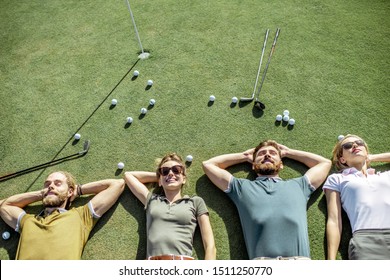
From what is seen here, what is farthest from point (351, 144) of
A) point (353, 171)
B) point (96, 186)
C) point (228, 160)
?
point (96, 186)

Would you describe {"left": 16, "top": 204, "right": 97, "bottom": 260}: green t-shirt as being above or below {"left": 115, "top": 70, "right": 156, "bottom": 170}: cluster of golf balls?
below

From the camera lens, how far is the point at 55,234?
4277mm

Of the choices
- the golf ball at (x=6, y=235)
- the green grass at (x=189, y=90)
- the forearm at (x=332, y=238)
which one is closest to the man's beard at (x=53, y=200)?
the green grass at (x=189, y=90)

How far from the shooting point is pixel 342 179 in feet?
15.1

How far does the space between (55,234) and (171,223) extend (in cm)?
164

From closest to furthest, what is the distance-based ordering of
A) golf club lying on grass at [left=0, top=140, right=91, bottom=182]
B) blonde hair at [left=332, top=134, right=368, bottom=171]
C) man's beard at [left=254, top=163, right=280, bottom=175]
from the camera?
man's beard at [left=254, top=163, right=280, bottom=175] < blonde hair at [left=332, top=134, right=368, bottom=171] < golf club lying on grass at [left=0, top=140, right=91, bottom=182]

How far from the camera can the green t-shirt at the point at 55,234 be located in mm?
4141

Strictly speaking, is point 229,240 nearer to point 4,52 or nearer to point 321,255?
point 321,255

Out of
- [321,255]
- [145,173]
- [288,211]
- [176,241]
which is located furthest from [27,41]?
[321,255]

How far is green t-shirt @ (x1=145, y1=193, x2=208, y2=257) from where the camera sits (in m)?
4.13

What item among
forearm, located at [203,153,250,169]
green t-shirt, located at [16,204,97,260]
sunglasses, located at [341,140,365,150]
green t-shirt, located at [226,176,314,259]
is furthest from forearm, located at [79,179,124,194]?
sunglasses, located at [341,140,365,150]

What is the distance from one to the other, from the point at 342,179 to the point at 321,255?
1170mm

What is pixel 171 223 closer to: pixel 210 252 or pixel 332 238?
pixel 210 252

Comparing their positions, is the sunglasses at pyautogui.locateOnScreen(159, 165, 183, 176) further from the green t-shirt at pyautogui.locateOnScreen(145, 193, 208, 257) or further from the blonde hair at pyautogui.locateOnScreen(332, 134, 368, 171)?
the blonde hair at pyautogui.locateOnScreen(332, 134, 368, 171)
